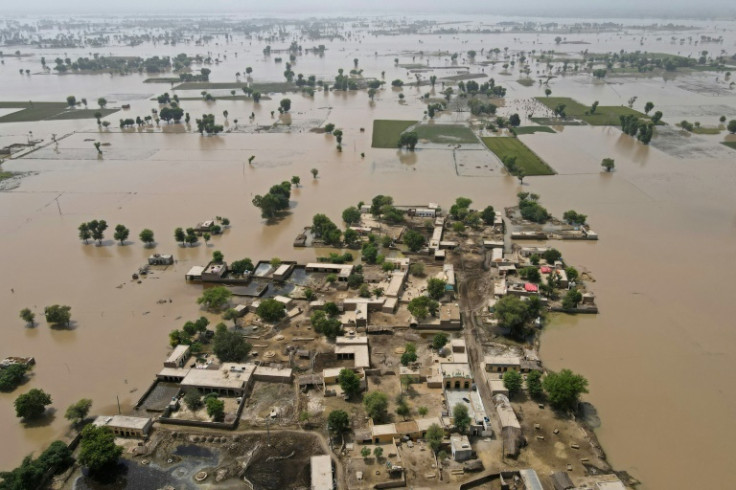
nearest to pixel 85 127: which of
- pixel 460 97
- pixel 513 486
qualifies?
pixel 460 97

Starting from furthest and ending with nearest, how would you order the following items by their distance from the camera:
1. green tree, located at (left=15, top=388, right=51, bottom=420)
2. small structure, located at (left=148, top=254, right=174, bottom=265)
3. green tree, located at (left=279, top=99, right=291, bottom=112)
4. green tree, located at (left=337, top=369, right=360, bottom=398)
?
1. green tree, located at (left=279, top=99, right=291, bottom=112)
2. small structure, located at (left=148, top=254, right=174, bottom=265)
3. green tree, located at (left=337, top=369, right=360, bottom=398)
4. green tree, located at (left=15, top=388, right=51, bottom=420)

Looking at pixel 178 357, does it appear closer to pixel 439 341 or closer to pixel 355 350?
pixel 355 350

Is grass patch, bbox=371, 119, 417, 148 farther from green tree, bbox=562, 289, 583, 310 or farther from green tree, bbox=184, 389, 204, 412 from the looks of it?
green tree, bbox=184, 389, 204, 412

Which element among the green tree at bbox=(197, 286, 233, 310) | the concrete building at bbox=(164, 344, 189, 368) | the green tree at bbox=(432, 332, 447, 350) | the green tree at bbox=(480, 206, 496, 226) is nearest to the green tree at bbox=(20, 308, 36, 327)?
the green tree at bbox=(197, 286, 233, 310)

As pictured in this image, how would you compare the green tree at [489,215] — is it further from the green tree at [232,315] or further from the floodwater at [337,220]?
the green tree at [232,315]

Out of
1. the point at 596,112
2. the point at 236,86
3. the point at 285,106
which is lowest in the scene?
the point at 285,106

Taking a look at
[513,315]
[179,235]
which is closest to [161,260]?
[179,235]
